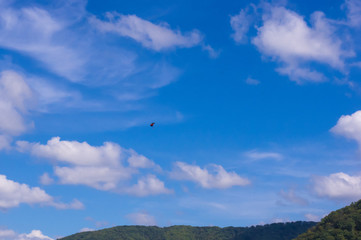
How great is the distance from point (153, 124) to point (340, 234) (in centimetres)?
12650

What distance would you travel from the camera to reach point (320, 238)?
656 ft

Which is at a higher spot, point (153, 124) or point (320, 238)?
point (153, 124)

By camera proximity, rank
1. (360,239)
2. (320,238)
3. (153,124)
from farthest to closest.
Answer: (320,238) < (360,239) < (153,124)

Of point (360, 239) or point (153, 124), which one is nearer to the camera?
point (153, 124)

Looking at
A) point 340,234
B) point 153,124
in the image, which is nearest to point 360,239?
point 340,234

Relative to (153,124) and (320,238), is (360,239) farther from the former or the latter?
(153,124)

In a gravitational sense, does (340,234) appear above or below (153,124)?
below

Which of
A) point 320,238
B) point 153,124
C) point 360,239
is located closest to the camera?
point 153,124

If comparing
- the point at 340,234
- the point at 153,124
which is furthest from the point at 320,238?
the point at 153,124

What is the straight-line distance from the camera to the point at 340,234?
7569 inches

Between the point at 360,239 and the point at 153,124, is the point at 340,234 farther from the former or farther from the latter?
the point at 153,124

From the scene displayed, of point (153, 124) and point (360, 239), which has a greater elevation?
point (153, 124)

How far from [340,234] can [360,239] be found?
989 cm

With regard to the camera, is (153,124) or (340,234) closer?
(153,124)
